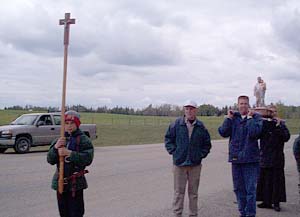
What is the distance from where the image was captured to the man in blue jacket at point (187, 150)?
20.7 feet

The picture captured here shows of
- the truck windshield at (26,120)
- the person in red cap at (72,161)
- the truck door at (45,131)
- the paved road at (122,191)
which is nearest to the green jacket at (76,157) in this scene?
the person in red cap at (72,161)

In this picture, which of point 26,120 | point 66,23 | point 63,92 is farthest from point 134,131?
point 63,92

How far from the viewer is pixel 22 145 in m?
17.7

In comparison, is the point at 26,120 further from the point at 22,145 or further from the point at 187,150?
the point at 187,150

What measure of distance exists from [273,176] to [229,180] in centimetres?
351

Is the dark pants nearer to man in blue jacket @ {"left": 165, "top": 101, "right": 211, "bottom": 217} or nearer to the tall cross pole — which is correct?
the tall cross pole

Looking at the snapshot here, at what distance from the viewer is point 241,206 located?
6.52 m

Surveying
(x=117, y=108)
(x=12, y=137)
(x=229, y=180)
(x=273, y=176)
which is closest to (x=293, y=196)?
(x=273, y=176)

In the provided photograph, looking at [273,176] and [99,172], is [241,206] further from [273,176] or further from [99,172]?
[99,172]

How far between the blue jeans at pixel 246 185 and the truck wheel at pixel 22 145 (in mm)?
12864

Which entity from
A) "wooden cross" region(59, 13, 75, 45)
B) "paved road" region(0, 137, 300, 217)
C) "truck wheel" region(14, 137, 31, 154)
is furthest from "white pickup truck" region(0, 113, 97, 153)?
"wooden cross" region(59, 13, 75, 45)

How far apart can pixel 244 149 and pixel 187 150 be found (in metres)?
0.86

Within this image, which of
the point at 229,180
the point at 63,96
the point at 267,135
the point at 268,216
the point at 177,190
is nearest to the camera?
the point at 63,96

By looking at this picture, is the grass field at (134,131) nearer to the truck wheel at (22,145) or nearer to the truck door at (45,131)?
the truck door at (45,131)
